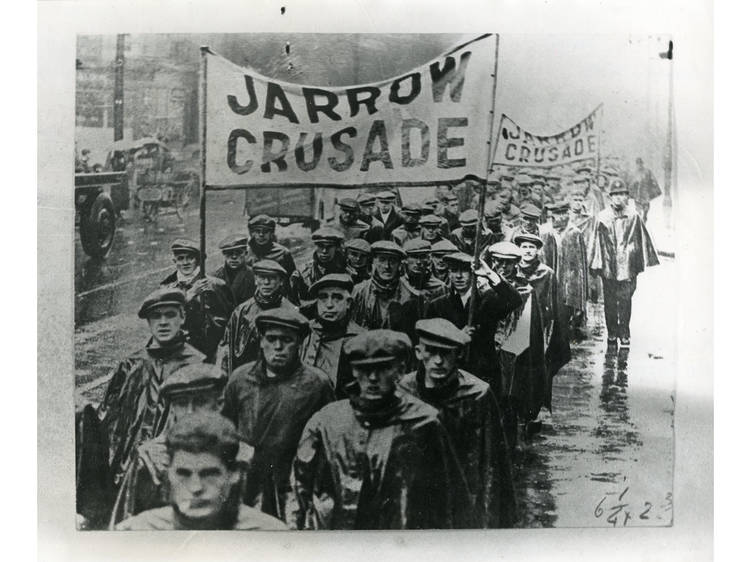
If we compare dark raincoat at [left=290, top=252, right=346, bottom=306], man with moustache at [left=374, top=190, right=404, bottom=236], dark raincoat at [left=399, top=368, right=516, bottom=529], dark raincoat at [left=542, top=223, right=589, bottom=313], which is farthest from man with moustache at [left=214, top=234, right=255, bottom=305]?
dark raincoat at [left=542, top=223, right=589, bottom=313]

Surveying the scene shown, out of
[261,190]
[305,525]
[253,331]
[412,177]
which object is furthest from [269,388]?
[412,177]

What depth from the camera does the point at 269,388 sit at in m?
1.46

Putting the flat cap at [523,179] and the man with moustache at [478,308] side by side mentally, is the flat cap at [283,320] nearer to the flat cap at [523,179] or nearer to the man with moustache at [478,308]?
the man with moustache at [478,308]

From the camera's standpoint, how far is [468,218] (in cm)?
148

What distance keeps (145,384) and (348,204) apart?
62 centimetres

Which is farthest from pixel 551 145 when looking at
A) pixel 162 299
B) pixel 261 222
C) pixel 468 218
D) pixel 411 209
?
pixel 162 299

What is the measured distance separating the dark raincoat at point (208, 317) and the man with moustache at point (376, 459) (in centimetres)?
28

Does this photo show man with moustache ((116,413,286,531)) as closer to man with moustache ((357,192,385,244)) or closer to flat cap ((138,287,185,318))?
flat cap ((138,287,185,318))

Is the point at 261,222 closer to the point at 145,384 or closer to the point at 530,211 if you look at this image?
the point at 145,384

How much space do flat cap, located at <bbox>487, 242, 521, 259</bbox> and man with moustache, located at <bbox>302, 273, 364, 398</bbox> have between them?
0.34m

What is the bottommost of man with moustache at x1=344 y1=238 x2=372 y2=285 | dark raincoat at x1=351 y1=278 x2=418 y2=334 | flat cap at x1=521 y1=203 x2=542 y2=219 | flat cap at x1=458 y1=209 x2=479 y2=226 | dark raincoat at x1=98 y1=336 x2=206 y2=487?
dark raincoat at x1=98 y1=336 x2=206 y2=487

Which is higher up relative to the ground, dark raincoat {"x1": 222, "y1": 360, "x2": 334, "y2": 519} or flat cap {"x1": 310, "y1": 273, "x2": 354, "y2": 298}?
flat cap {"x1": 310, "y1": 273, "x2": 354, "y2": 298}

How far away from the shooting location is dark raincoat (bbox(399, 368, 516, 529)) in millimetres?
1461

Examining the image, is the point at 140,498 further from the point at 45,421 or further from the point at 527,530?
the point at 527,530
